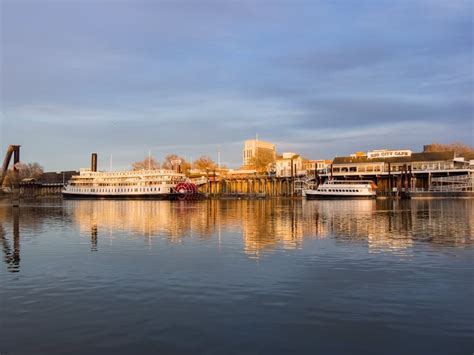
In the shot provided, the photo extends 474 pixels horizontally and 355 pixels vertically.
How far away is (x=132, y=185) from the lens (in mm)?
135000

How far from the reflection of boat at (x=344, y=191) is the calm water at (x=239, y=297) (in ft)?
292

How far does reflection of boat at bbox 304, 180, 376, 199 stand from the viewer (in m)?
114

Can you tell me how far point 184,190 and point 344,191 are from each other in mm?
41117

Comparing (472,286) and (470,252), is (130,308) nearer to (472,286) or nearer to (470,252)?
(472,286)

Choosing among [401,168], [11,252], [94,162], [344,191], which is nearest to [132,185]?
[94,162]

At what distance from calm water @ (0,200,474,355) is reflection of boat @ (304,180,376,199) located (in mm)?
88997

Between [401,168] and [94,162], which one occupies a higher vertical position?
[94,162]

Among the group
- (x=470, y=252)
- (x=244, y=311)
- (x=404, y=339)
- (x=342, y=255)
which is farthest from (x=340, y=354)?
(x=470, y=252)

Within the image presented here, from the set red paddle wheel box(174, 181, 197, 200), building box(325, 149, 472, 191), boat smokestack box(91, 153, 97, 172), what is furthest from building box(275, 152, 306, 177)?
boat smokestack box(91, 153, 97, 172)

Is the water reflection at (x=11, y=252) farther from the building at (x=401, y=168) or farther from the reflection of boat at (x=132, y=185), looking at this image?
the building at (x=401, y=168)

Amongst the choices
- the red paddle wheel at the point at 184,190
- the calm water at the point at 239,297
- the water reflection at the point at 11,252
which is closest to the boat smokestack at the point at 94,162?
the red paddle wheel at the point at 184,190

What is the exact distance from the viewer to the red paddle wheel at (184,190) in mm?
122863

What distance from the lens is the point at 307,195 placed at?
122 m

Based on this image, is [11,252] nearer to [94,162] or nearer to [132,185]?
[132,185]
